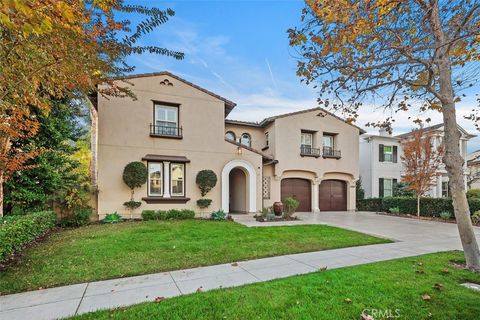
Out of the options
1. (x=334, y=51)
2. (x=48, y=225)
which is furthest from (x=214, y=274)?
(x=48, y=225)

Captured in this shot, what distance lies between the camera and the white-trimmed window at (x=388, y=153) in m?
22.5

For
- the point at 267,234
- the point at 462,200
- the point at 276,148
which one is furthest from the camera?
the point at 276,148

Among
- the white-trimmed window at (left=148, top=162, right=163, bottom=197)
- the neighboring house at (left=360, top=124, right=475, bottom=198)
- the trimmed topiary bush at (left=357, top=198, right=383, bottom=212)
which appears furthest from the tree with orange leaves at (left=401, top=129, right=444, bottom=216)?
the white-trimmed window at (left=148, top=162, right=163, bottom=197)

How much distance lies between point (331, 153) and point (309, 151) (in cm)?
190

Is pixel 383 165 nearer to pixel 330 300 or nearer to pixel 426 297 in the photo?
pixel 426 297

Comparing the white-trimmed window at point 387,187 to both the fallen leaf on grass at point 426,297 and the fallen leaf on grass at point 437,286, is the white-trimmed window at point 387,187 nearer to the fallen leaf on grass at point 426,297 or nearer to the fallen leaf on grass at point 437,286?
the fallen leaf on grass at point 437,286

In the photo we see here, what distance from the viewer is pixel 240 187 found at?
16.2 m

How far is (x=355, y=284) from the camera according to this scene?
14.0 feet

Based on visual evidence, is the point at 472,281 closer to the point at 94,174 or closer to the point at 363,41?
the point at 363,41

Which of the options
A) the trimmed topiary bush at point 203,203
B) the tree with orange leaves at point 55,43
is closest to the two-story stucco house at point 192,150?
the trimmed topiary bush at point 203,203

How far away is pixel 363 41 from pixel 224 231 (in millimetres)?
7270

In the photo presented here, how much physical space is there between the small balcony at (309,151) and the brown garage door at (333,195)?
7.69ft

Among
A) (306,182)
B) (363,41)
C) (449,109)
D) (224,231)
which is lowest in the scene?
(224,231)

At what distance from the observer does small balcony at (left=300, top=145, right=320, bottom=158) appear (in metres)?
18.1
